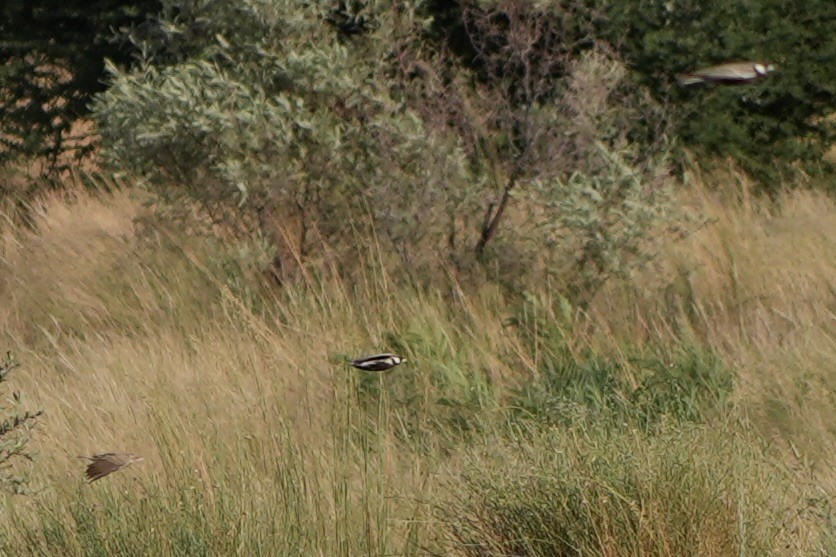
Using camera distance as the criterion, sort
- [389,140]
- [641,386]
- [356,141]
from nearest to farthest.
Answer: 1. [641,386]
2. [389,140]
3. [356,141]

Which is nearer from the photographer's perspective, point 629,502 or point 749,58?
point 629,502

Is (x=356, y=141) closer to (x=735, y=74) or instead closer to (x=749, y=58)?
(x=749, y=58)

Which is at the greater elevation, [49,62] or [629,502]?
[49,62]

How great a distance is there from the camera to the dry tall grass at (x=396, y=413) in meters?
4.59

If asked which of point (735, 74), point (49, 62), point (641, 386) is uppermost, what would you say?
point (735, 74)

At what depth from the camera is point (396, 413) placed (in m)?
6.18

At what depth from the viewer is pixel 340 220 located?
9.38m

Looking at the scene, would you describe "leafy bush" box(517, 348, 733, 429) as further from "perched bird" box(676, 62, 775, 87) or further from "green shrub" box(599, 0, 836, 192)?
"green shrub" box(599, 0, 836, 192)

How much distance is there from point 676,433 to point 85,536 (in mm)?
1820

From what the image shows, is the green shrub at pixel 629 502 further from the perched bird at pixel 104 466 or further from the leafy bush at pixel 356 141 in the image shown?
the leafy bush at pixel 356 141

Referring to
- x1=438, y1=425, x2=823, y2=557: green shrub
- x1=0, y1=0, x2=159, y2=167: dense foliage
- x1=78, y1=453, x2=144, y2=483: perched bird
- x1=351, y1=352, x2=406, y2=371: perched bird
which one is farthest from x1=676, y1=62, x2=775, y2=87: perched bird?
x1=0, y1=0, x2=159, y2=167: dense foliage

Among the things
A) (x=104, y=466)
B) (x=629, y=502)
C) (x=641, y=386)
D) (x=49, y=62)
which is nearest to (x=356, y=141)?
(x=641, y=386)

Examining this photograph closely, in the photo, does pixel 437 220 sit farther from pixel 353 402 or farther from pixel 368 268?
pixel 353 402

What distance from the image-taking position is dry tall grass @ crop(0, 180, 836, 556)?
4.59 m
